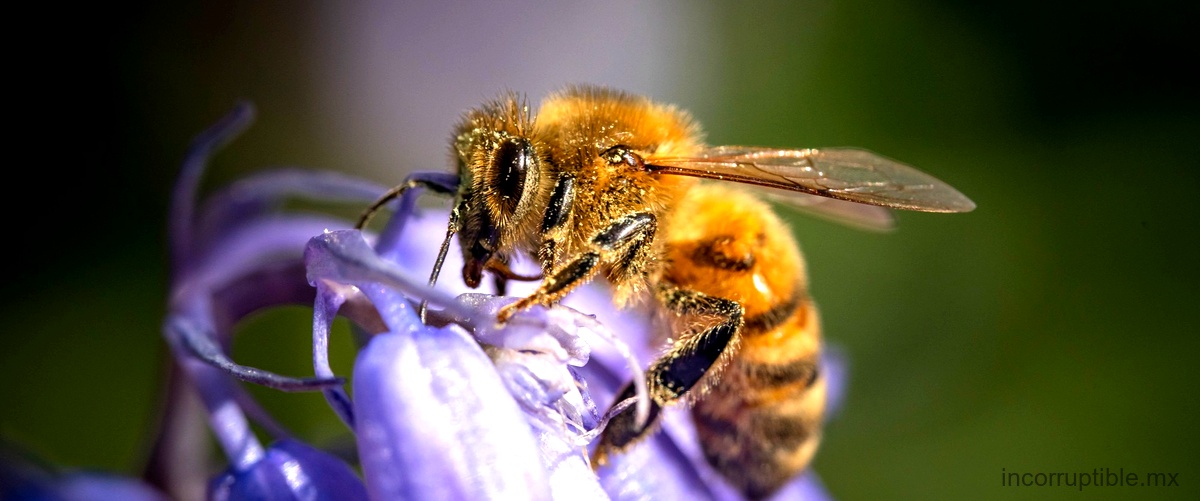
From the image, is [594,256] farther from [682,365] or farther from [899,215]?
[899,215]

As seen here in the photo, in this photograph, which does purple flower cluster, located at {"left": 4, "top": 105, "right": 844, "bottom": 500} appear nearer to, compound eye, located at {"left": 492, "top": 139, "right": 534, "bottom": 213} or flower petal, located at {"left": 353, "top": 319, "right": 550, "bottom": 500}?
flower petal, located at {"left": 353, "top": 319, "right": 550, "bottom": 500}

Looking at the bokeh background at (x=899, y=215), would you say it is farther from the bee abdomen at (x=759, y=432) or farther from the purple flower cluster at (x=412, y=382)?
the bee abdomen at (x=759, y=432)

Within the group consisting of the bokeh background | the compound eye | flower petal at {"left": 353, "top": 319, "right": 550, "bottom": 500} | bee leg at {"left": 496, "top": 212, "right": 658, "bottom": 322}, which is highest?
the compound eye

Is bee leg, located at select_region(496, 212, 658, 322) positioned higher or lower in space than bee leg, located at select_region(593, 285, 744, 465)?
higher

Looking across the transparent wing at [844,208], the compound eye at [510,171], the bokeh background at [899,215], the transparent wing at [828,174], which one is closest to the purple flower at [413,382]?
the compound eye at [510,171]

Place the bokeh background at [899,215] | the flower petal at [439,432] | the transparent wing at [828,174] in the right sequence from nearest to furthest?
the flower petal at [439,432] < the transparent wing at [828,174] < the bokeh background at [899,215]

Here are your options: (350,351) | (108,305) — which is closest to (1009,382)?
(350,351)

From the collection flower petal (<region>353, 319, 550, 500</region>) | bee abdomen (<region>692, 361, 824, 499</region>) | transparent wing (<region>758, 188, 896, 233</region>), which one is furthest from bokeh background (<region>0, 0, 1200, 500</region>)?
flower petal (<region>353, 319, 550, 500</region>)
